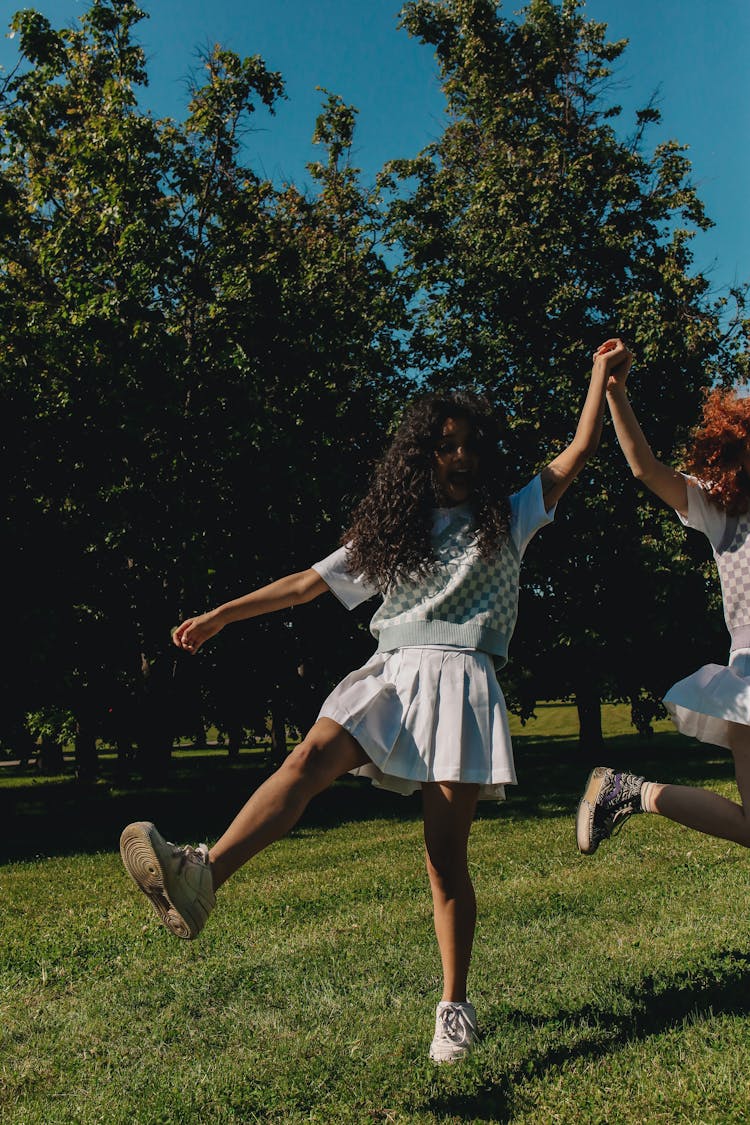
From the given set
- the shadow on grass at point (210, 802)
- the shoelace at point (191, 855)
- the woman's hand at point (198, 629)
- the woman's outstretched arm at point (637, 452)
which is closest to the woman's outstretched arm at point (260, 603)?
the woman's hand at point (198, 629)

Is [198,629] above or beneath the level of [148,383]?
beneath

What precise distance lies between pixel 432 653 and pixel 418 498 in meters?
0.61

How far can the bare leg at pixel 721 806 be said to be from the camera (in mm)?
3645

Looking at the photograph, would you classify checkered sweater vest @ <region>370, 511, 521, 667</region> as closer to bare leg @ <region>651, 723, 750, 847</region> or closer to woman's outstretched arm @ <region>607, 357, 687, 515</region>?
woman's outstretched arm @ <region>607, 357, 687, 515</region>

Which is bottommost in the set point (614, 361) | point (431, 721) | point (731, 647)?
point (431, 721)

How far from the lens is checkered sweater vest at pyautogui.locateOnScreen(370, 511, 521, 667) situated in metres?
3.54

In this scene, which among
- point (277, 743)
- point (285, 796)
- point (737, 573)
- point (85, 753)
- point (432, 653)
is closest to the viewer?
point (285, 796)

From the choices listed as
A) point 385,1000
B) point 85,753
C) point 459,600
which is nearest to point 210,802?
point 85,753

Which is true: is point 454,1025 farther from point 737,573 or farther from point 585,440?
point 585,440

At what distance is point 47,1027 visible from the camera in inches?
163

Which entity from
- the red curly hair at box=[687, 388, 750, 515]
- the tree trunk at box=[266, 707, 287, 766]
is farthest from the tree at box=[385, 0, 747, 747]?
the red curly hair at box=[687, 388, 750, 515]

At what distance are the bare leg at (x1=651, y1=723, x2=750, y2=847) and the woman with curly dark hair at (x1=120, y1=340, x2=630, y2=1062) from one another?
75cm

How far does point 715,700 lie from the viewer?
373cm

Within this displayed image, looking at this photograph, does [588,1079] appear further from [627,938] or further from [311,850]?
[311,850]
